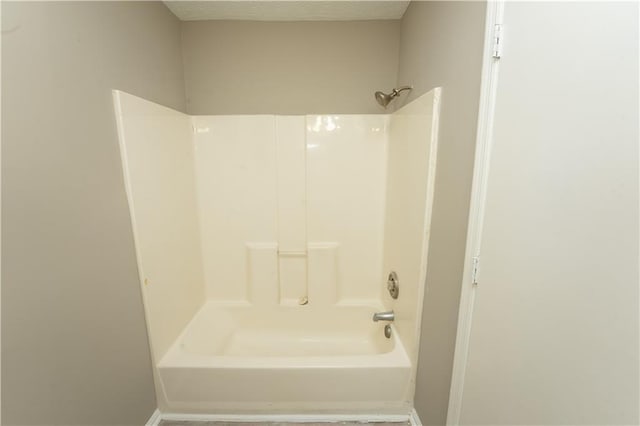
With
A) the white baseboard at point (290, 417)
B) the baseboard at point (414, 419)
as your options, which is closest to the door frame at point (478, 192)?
the baseboard at point (414, 419)

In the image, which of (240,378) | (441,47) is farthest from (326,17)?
(240,378)

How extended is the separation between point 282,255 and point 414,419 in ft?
4.25

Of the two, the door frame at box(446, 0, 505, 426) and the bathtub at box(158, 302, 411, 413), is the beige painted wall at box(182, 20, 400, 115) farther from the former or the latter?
the bathtub at box(158, 302, 411, 413)

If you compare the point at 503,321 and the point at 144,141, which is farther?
the point at 144,141

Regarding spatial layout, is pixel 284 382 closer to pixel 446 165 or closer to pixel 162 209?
pixel 162 209

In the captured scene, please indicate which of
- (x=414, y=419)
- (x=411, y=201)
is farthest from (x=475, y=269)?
(x=414, y=419)

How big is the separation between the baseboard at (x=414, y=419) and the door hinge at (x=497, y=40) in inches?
68.4

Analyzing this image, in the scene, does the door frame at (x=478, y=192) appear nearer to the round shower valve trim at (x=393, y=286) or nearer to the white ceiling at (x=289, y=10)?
the round shower valve trim at (x=393, y=286)

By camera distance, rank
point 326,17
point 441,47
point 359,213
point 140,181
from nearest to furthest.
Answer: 1. point 441,47
2. point 140,181
3. point 326,17
4. point 359,213

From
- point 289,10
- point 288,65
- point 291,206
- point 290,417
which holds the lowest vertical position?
point 290,417

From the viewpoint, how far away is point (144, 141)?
1273 mm

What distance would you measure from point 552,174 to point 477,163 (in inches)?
9.1

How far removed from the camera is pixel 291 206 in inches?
76.2

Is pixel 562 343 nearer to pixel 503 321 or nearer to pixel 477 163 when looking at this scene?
pixel 503 321
